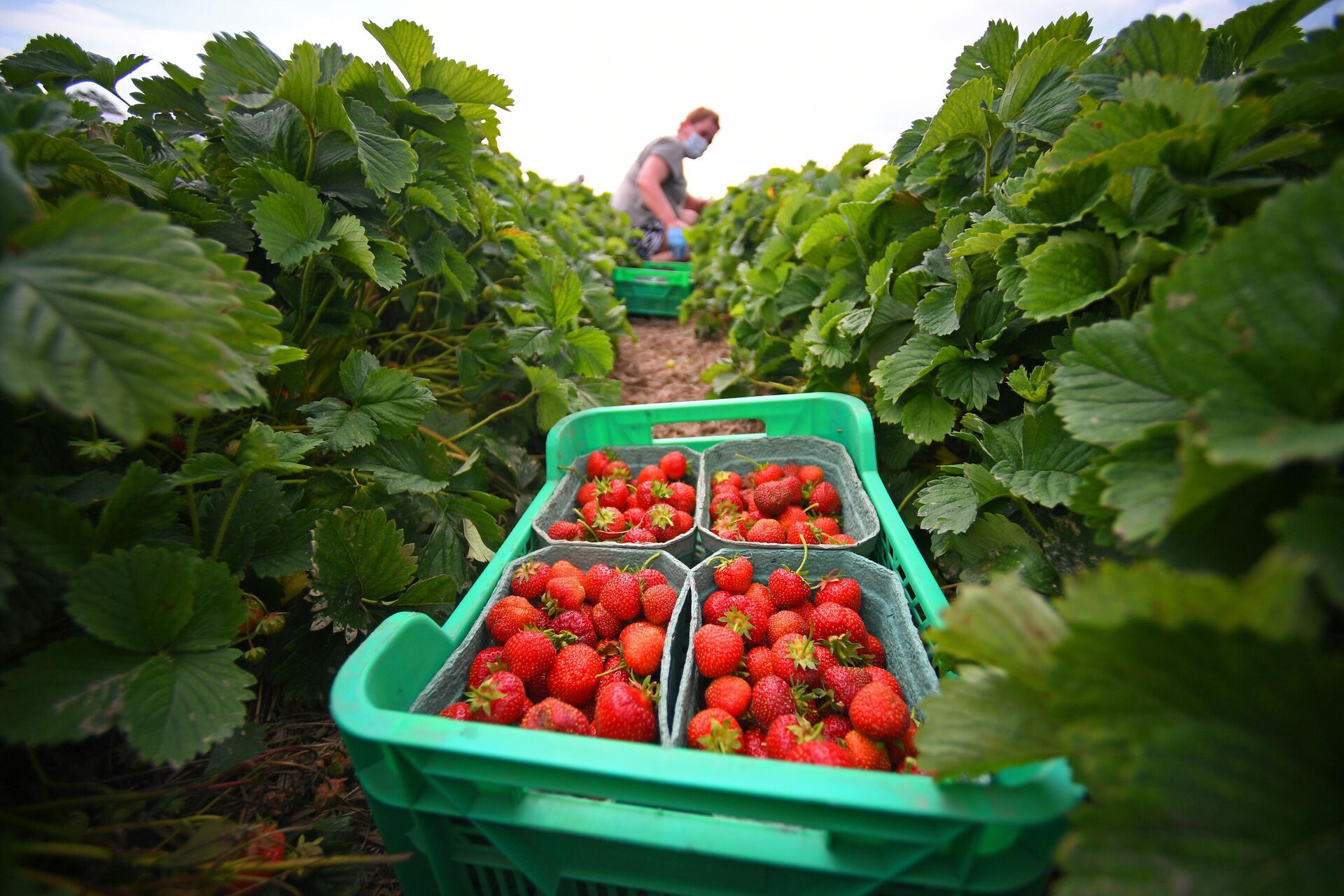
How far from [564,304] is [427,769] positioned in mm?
1230

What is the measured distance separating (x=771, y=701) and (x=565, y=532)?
504 millimetres

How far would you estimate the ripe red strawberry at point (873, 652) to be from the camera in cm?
84

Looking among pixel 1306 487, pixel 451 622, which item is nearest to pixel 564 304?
pixel 451 622

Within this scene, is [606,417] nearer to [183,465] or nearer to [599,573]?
[599,573]

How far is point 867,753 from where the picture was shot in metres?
0.68

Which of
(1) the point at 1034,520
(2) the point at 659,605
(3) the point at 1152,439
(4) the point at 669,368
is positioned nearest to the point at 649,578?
(2) the point at 659,605

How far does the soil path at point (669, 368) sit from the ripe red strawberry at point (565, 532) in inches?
39.2

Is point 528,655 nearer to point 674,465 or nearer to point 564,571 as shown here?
point 564,571

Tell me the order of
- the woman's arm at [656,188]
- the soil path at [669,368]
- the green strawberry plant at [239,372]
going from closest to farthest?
the green strawberry plant at [239,372] → the soil path at [669,368] → the woman's arm at [656,188]

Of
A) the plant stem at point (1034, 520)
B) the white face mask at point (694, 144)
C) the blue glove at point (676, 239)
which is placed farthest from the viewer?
the white face mask at point (694, 144)

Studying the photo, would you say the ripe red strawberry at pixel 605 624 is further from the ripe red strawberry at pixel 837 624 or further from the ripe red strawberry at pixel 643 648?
the ripe red strawberry at pixel 837 624

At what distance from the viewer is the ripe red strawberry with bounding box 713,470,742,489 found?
1217 millimetres

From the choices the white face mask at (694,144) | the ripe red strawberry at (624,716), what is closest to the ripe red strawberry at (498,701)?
the ripe red strawberry at (624,716)

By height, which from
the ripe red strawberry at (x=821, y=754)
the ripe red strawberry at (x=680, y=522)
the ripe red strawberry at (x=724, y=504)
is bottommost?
the ripe red strawberry at (x=821, y=754)
